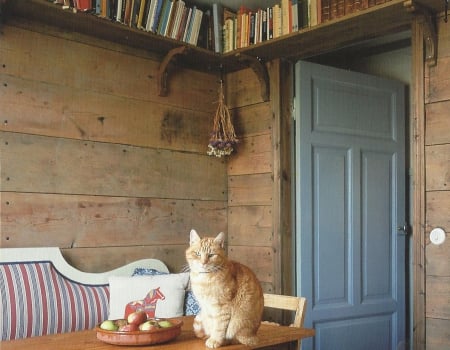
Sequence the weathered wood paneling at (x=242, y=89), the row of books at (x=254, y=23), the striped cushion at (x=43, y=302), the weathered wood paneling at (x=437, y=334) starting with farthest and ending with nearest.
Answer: the weathered wood paneling at (x=242, y=89), the row of books at (x=254, y=23), the weathered wood paneling at (x=437, y=334), the striped cushion at (x=43, y=302)

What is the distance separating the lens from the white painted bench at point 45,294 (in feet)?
8.91

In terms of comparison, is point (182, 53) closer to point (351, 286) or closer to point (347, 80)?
point (347, 80)

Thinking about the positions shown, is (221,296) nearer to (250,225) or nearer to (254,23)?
(250,225)

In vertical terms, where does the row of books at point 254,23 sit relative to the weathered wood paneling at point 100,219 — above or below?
above

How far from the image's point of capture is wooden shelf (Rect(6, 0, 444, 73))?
2873 mm

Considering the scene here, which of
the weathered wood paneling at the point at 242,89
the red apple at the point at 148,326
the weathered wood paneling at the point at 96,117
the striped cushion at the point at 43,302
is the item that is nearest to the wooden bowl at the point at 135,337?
the red apple at the point at 148,326

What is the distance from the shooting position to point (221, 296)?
1976mm

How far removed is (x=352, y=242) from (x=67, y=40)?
6.99 ft

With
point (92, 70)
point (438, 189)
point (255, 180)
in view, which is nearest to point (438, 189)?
point (438, 189)

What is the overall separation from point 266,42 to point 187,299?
153 cm

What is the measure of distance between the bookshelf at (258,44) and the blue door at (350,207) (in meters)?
0.27

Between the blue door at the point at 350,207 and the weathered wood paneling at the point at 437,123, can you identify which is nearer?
the weathered wood paneling at the point at 437,123

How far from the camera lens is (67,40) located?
3148mm

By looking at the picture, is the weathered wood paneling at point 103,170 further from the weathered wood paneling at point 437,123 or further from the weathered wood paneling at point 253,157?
the weathered wood paneling at point 437,123
